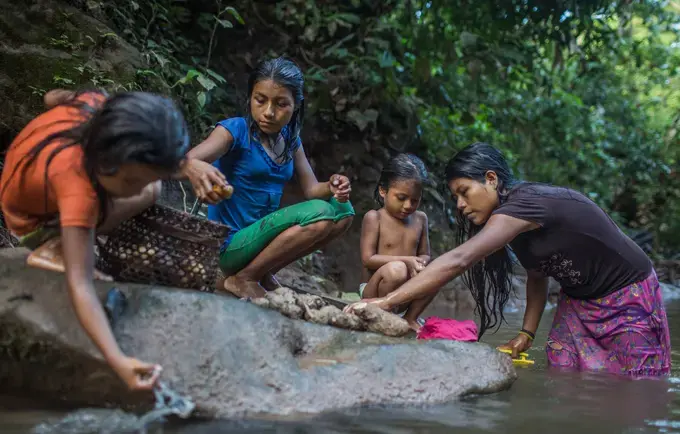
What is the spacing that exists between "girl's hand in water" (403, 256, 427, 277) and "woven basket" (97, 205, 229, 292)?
1410mm

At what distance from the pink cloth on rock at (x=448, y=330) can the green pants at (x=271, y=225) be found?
70cm

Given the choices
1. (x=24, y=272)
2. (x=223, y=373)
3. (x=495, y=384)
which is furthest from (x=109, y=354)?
(x=495, y=384)

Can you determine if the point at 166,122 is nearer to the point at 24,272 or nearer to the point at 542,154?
the point at 24,272

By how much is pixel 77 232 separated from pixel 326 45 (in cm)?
550

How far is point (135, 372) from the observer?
81.4 inches

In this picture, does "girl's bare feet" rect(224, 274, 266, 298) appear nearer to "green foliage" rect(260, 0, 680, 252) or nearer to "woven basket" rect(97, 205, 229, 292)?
"woven basket" rect(97, 205, 229, 292)

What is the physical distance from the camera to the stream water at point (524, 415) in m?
2.17

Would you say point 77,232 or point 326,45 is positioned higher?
point 326,45

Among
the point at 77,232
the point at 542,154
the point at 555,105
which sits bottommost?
the point at 77,232

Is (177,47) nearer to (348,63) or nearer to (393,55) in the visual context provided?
(348,63)

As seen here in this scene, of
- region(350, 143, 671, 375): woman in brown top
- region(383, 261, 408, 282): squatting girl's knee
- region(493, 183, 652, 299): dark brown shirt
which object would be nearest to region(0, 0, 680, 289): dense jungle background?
region(383, 261, 408, 282): squatting girl's knee

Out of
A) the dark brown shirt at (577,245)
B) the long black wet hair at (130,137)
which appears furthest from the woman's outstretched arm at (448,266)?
the long black wet hair at (130,137)

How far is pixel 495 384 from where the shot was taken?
284 cm

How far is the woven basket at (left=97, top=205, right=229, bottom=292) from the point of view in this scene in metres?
2.76
